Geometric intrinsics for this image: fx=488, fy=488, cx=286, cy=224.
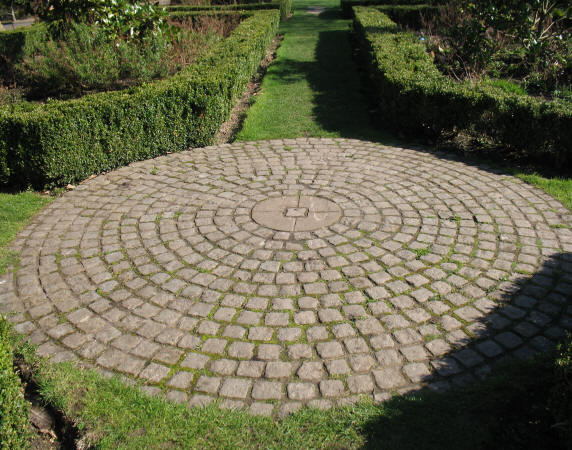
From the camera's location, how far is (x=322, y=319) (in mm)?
4289

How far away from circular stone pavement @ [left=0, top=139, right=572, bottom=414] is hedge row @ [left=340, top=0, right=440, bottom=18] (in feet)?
40.0

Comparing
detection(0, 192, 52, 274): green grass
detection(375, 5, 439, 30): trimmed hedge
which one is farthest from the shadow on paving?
detection(375, 5, 439, 30): trimmed hedge

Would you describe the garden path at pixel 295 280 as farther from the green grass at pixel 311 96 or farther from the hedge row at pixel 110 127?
the green grass at pixel 311 96

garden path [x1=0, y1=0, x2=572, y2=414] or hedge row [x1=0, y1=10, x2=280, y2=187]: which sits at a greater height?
hedge row [x1=0, y1=10, x2=280, y2=187]

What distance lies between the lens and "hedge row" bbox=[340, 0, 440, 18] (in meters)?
17.9

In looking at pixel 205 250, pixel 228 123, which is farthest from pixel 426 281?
pixel 228 123

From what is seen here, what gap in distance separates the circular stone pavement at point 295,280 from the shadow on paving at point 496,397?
0.09 feet

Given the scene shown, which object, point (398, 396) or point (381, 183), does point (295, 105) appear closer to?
point (381, 183)

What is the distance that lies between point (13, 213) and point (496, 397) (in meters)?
6.06

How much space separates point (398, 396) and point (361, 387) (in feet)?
0.89

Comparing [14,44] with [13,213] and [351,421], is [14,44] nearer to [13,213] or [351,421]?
[13,213]

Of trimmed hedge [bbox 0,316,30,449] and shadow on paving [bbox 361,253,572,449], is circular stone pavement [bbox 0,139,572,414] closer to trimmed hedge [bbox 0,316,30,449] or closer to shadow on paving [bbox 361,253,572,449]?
shadow on paving [bbox 361,253,572,449]

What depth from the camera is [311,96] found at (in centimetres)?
1143

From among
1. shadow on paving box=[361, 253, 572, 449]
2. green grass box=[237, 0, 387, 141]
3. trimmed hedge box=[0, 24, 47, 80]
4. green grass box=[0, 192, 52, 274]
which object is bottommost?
green grass box=[0, 192, 52, 274]
